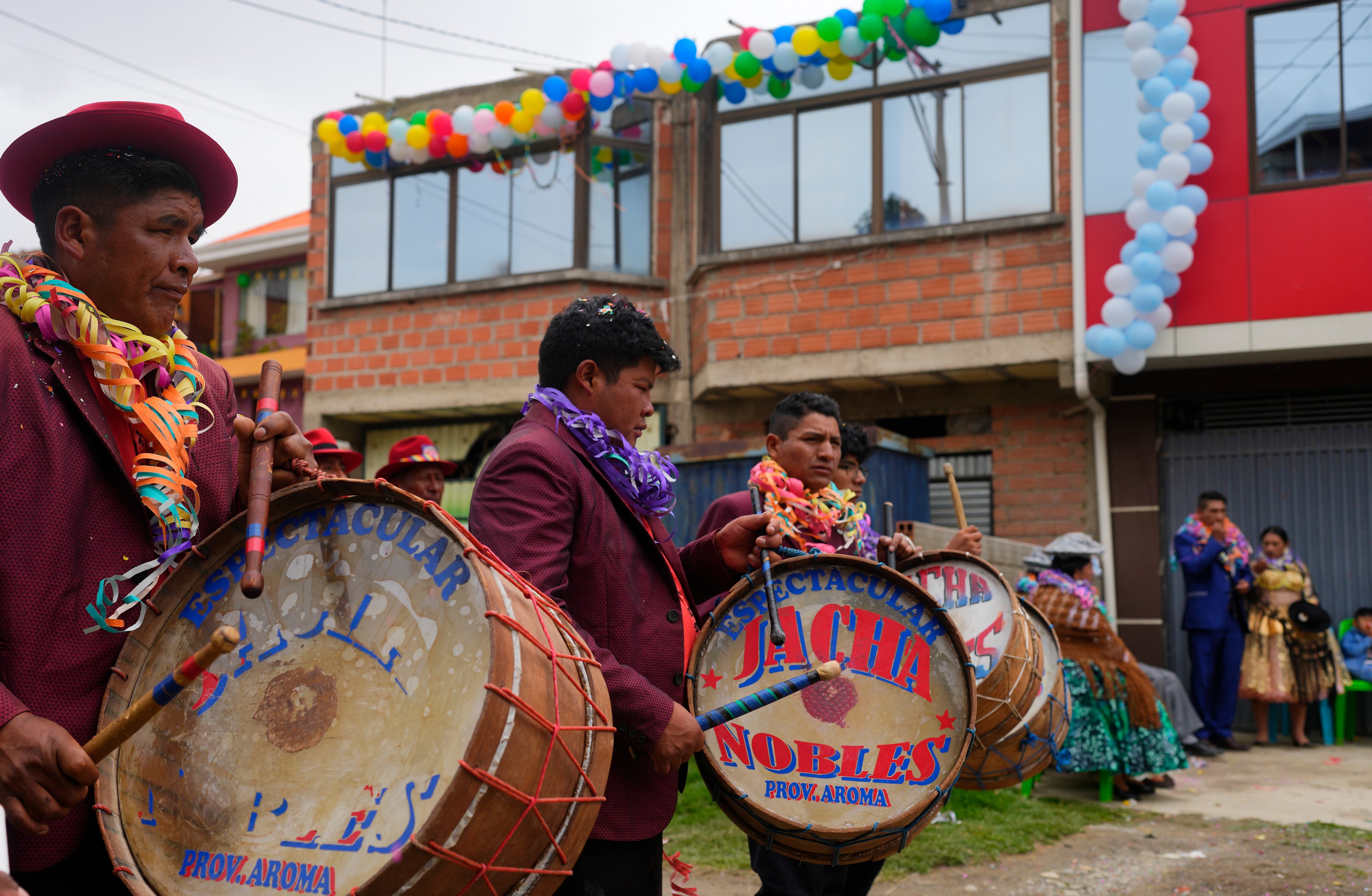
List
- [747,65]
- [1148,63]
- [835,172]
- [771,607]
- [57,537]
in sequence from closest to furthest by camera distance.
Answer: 1. [57,537]
2. [771,607]
3. [1148,63]
4. [747,65]
5. [835,172]

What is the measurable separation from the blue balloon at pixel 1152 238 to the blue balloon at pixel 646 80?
468cm

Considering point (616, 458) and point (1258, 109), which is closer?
point (616, 458)

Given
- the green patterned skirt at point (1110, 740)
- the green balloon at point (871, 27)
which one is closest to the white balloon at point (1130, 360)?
the green patterned skirt at point (1110, 740)

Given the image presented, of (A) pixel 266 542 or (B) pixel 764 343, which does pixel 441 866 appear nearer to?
(A) pixel 266 542

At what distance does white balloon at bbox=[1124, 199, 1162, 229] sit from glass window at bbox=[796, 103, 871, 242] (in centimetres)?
231

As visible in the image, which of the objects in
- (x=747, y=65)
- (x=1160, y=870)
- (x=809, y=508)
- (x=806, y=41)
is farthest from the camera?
(x=747, y=65)

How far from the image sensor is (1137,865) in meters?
5.38

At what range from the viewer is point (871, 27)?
977 centimetres

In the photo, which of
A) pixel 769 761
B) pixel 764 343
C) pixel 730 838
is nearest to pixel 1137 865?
pixel 730 838

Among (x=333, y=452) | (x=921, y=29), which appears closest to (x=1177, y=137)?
(x=921, y=29)

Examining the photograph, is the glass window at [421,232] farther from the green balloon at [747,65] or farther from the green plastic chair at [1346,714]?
the green plastic chair at [1346,714]

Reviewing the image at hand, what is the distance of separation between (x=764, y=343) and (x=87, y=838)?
29.4ft

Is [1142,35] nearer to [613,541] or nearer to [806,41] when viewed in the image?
[806,41]

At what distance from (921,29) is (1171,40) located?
6.71 ft
